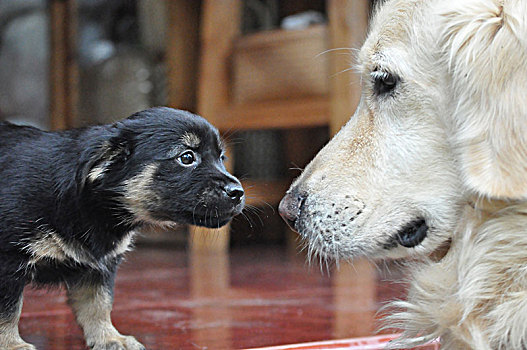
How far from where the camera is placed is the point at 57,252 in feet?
5.49

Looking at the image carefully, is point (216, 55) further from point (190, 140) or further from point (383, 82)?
point (383, 82)

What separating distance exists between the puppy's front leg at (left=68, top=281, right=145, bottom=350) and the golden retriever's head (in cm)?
53

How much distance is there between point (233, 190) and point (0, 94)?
612 centimetres

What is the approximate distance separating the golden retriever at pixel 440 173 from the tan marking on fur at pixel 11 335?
0.70 metres

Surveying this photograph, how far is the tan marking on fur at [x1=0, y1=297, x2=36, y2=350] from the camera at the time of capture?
1.63 metres

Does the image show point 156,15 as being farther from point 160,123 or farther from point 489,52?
point 489,52

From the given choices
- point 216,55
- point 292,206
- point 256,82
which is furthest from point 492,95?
point 216,55

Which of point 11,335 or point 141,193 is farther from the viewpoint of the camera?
point 141,193

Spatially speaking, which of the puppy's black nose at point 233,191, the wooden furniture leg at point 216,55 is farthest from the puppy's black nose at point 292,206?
the wooden furniture leg at point 216,55

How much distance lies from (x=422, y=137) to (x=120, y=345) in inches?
36.2

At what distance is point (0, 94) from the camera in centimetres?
729

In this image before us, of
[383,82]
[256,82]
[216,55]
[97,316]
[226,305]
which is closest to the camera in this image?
[383,82]

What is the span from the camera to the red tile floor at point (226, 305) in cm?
199

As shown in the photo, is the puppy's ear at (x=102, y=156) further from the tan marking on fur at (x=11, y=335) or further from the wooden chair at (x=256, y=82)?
the wooden chair at (x=256, y=82)
